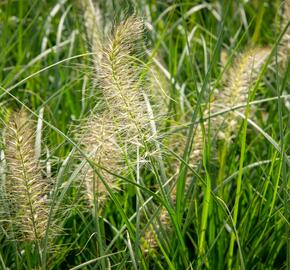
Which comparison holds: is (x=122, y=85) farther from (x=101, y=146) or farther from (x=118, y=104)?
(x=101, y=146)

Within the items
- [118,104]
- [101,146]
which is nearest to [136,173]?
[101,146]

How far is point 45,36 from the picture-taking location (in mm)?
3154

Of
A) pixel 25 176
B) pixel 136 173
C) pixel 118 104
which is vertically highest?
pixel 118 104

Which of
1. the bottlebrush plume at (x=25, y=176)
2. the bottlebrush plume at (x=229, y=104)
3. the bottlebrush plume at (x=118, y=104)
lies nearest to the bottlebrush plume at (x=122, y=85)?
the bottlebrush plume at (x=118, y=104)

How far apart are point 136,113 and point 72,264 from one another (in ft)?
2.56

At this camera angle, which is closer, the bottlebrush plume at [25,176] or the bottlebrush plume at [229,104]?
the bottlebrush plume at [25,176]

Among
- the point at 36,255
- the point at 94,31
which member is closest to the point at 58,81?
the point at 94,31

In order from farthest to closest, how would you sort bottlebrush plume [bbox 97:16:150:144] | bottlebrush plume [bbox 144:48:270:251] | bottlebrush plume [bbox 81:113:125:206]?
1. bottlebrush plume [bbox 144:48:270:251]
2. bottlebrush plume [bbox 81:113:125:206]
3. bottlebrush plume [bbox 97:16:150:144]

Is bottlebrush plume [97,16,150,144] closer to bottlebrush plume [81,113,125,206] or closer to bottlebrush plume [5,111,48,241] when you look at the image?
bottlebrush plume [81,113,125,206]

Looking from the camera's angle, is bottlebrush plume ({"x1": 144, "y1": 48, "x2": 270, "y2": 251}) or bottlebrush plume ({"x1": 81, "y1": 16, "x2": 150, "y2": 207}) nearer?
bottlebrush plume ({"x1": 81, "y1": 16, "x2": 150, "y2": 207})

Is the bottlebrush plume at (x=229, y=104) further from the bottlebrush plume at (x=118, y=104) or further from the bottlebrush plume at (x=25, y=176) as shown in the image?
the bottlebrush plume at (x=25, y=176)

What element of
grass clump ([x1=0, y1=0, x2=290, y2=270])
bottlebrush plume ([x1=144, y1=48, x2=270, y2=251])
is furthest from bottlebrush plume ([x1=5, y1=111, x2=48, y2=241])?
bottlebrush plume ([x1=144, y1=48, x2=270, y2=251])

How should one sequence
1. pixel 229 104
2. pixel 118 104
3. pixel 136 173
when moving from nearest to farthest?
pixel 118 104 < pixel 136 173 < pixel 229 104

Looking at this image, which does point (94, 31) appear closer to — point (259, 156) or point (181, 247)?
point (259, 156)
